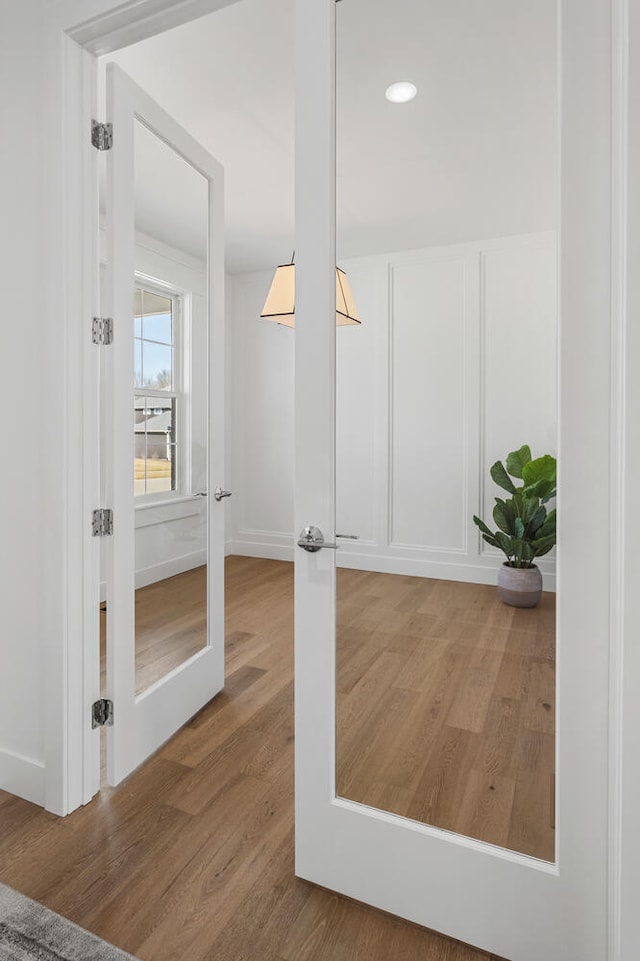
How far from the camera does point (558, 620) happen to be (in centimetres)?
119

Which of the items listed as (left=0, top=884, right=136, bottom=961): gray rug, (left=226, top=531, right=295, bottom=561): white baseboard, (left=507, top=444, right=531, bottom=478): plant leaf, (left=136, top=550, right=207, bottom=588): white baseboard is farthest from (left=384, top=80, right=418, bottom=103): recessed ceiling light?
(left=226, top=531, right=295, bottom=561): white baseboard

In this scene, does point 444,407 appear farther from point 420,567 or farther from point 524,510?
point 420,567

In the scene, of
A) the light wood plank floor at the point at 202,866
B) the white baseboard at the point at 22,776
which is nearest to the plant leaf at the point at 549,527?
the light wood plank floor at the point at 202,866

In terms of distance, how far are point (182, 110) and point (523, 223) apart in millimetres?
2192

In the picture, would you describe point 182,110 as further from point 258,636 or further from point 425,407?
point 258,636

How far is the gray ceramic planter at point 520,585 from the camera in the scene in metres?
1.28

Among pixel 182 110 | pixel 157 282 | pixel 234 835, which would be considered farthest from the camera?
pixel 182 110

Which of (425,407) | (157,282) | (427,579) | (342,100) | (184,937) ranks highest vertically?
(342,100)

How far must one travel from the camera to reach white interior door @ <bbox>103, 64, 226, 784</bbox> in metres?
1.86

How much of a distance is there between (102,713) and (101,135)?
1931 millimetres

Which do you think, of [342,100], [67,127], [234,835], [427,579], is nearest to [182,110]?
[67,127]

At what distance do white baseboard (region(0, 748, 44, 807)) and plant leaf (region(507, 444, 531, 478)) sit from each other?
177 cm

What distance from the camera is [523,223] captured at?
4.14 ft

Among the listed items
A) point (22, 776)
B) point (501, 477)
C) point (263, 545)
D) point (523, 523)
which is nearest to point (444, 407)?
point (501, 477)
